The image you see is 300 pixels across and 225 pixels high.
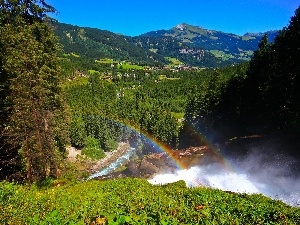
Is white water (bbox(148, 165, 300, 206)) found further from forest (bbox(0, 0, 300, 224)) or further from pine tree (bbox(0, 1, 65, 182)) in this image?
pine tree (bbox(0, 1, 65, 182))

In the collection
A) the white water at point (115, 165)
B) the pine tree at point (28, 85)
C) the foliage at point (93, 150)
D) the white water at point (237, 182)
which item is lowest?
the white water at point (115, 165)

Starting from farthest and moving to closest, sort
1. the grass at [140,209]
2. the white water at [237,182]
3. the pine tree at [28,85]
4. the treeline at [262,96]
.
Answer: the treeline at [262,96] → the white water at [237,182] → the pine tree at [28,85] → the grass at [140,209]

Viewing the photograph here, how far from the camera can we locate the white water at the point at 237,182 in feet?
111

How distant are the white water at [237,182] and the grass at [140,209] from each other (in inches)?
487

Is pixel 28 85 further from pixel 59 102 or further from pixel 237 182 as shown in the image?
pixel 237 182

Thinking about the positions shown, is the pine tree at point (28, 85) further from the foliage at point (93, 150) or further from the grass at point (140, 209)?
the foliage at point (93, 150)

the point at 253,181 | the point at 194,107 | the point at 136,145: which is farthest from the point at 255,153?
the point at 136,145

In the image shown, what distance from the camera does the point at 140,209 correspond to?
14375 millimetres

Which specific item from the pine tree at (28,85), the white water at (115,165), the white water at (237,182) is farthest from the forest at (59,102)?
the white water at (237,182)

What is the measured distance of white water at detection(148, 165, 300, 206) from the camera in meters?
33.9

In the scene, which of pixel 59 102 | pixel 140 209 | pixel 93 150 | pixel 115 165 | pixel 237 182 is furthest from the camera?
pixel 93 150

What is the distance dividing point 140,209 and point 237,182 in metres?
30.3

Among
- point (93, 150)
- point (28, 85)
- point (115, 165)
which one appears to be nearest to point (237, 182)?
point (28, 85)

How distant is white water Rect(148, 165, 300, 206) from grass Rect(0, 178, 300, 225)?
40.6ft
